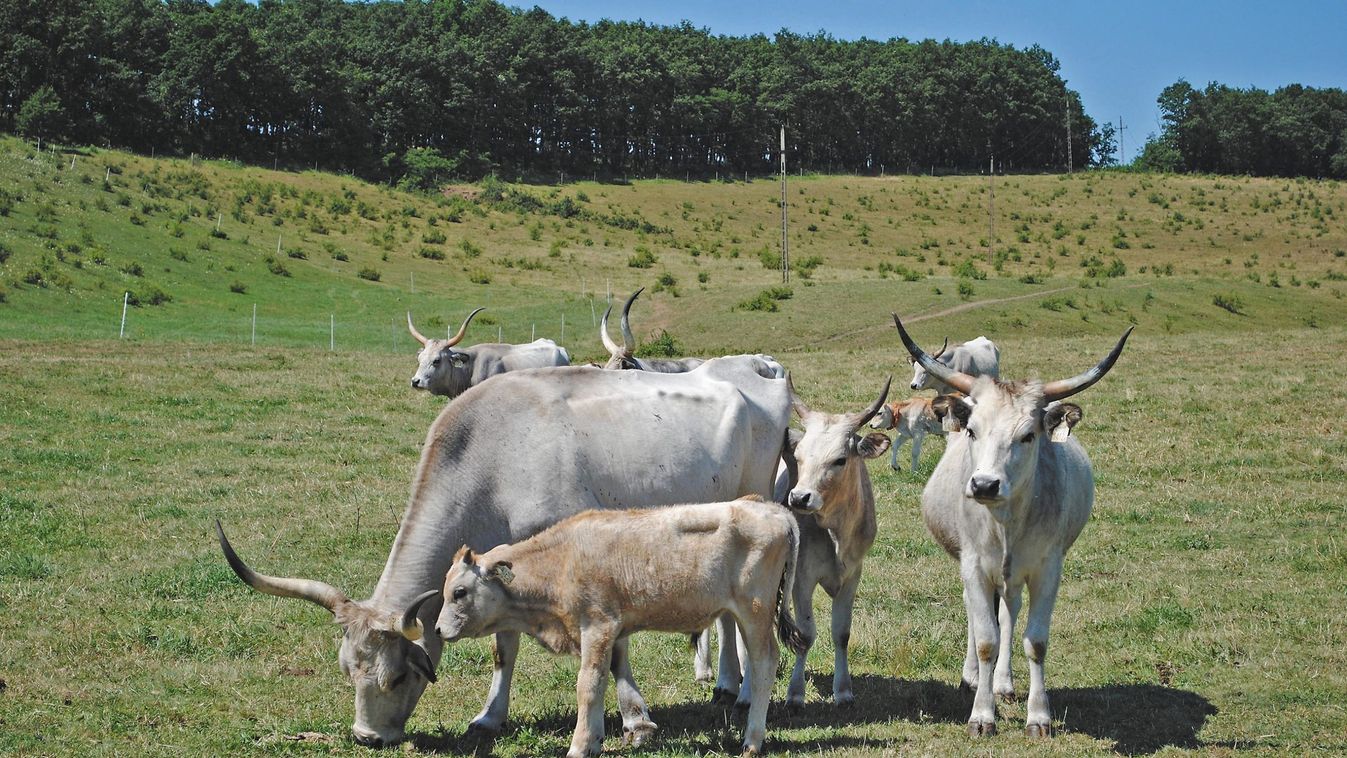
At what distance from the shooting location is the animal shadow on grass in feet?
27.9

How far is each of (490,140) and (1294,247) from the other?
239ft

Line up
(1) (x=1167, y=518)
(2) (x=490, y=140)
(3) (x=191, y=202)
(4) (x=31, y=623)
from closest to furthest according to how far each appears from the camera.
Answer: (4) (x=31, y=623), (1) (x=1167, y=518), (3) (x=191, y=202), (2) (x=490, y=140)

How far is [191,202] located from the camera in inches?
2576

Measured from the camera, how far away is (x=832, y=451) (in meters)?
9.60

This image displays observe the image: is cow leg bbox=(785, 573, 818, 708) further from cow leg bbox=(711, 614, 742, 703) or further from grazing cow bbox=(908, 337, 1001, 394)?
grazing cow bbox=(908, 337, 1001, 394)

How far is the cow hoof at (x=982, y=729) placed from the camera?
28.1ft

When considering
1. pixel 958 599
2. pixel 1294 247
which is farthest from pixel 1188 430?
pixel 1294 247

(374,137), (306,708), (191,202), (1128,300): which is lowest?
(306,708)

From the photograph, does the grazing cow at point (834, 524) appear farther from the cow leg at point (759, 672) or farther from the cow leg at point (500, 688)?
the cow leg at point (500, 688)

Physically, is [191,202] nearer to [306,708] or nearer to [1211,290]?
[1211,290]

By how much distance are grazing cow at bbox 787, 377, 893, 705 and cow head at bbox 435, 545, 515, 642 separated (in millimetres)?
2562

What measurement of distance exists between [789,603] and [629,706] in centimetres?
134

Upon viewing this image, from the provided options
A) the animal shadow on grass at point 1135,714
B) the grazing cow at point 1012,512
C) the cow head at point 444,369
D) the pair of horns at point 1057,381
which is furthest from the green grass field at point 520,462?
the pair of horns at point 1057,381

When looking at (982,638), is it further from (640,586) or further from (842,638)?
(640,586)
